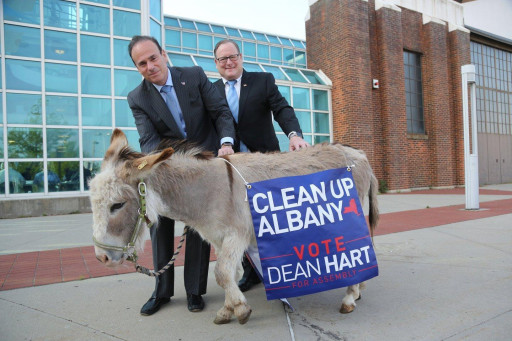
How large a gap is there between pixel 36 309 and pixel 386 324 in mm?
3126

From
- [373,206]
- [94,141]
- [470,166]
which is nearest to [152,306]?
[373,206]

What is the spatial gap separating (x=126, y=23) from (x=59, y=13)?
6.98 feet

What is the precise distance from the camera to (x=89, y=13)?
11953mm

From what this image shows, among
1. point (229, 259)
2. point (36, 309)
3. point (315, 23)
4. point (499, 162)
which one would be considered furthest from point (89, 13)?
point (499, 162)

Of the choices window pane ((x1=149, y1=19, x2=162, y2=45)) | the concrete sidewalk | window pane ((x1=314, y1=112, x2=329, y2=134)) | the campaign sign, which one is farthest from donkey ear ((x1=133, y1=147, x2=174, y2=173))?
window pane ((x1=314, y1=112, x2=329, y2=134))

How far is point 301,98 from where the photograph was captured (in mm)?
15570

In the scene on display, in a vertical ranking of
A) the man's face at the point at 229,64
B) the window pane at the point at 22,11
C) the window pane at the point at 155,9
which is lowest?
the man's face at the point at 229,64

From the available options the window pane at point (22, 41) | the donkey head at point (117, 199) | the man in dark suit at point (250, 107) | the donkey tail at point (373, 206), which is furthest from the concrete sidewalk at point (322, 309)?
the window pane at point (22, 41)

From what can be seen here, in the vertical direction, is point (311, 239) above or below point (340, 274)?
above

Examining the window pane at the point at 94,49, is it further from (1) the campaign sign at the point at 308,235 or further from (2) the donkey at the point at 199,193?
(1) the campaign sign at the point at 308,235

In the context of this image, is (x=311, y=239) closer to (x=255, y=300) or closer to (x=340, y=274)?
(x=340, y=274)

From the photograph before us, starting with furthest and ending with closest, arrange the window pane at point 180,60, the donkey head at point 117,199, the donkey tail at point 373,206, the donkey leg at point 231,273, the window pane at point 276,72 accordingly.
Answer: the window pane at point 276,72 → the window pane at point 180,60 → the donkey tail at point 373,206 → the donkey leg at point 231,273 → the donkey head at point 117,199

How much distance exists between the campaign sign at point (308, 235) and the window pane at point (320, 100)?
1363cm

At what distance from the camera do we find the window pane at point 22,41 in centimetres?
1095
